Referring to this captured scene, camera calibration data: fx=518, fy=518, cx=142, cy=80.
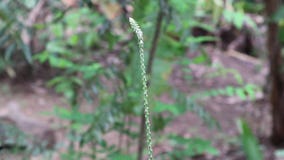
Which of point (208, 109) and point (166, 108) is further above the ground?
point (166, 108)

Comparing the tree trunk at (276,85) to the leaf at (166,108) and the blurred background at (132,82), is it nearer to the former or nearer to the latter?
the blurred background at (132,82)

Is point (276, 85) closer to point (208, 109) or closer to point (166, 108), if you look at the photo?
point (208, 109)

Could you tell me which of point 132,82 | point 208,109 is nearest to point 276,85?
point 208,109

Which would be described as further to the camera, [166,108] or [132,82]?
[166,108]

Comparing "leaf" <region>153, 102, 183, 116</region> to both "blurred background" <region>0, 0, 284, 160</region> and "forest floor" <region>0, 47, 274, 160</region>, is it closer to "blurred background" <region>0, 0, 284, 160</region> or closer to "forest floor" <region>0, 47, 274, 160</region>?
"blurred background" <region>0, 0, 284, 160</region>

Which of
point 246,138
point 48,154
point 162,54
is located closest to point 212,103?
point 246,138
